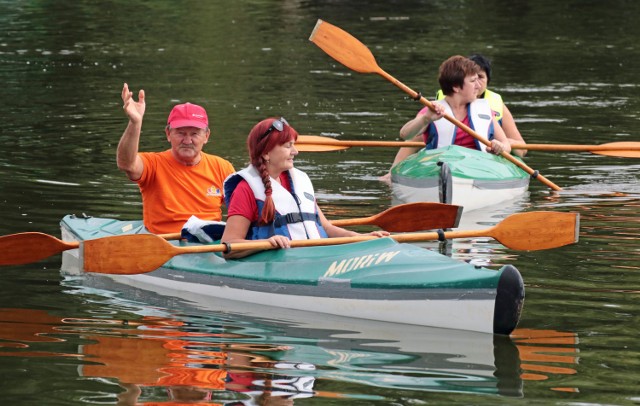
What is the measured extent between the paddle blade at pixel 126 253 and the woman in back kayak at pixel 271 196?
1.18 ft

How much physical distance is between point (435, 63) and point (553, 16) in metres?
9.28

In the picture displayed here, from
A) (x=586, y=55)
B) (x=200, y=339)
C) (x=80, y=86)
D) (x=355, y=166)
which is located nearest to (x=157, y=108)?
(x=80, y=86)

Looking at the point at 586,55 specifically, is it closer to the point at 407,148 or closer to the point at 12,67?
the point at 12,67

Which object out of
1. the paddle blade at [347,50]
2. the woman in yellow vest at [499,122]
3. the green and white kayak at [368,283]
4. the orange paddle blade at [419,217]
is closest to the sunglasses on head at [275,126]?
the green and white kayak at [368,283]

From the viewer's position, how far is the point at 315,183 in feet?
41.3

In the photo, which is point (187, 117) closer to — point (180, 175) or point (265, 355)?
point (180, 175)

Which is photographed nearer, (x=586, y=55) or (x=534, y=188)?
(x=534, y=188)

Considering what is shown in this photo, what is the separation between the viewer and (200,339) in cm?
723

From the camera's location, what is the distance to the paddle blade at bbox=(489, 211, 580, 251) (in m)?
8.04

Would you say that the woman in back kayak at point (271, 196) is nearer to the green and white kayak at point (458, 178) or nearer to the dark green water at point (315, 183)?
the dark green water at point (315, 183)

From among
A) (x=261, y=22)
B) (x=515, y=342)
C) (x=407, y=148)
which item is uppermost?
(x=261, y=22)

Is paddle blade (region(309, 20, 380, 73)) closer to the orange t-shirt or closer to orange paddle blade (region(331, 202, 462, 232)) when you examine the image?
orange paddle blade (region(331, 202, 462, 232))

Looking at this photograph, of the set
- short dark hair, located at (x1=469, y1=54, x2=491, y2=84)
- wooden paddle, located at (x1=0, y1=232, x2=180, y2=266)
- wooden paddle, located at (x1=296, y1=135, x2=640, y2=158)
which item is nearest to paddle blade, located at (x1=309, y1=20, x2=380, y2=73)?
wooden paddle, located at (x1=296, y1=135, x2=640, y2=158)

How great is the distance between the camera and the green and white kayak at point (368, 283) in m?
7.13
